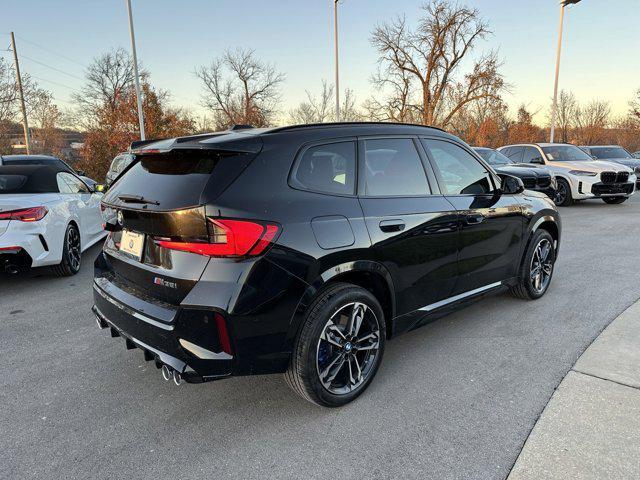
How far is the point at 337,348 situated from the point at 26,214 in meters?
4.18

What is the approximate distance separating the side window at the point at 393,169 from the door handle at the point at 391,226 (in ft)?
0.64

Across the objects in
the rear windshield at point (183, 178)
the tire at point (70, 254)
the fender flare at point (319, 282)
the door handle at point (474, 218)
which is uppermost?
the rear windshield at point (183, 178)

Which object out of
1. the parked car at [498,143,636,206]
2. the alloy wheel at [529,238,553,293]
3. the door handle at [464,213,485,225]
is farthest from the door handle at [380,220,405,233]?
the parked car at [498,143,636,206]

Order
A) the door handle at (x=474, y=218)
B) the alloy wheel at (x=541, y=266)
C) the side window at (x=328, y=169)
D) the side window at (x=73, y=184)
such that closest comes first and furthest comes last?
the side window at (x=328, y=169) → the door handle at (x=474, y=218) → the alloy wheel at (x=541, y=266) → the side window at (x=73, y=184)

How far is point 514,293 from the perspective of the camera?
4574 millimetres

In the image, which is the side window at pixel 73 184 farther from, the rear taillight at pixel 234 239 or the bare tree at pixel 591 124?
the bare tree at pixel 591 124

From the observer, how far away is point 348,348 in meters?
2.74

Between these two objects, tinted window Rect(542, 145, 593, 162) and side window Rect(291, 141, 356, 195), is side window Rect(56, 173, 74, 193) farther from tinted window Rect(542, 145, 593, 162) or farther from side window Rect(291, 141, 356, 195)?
tinted window Rect(542, 145, 593, 162)

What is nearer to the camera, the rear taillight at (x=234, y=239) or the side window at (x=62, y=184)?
the rear taillight at (x=234, y=239)

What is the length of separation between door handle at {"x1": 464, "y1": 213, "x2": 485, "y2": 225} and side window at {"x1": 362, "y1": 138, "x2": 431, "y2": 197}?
1.58ft

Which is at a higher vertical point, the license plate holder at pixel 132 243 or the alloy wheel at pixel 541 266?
the license plate holder at pixel 132 243

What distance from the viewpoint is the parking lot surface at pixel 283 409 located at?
7.41 ft

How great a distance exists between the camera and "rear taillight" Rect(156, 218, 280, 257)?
87.0 inches

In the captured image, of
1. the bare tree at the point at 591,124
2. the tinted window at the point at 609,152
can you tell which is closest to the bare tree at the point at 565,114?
the bare tree at the point at 591,124
